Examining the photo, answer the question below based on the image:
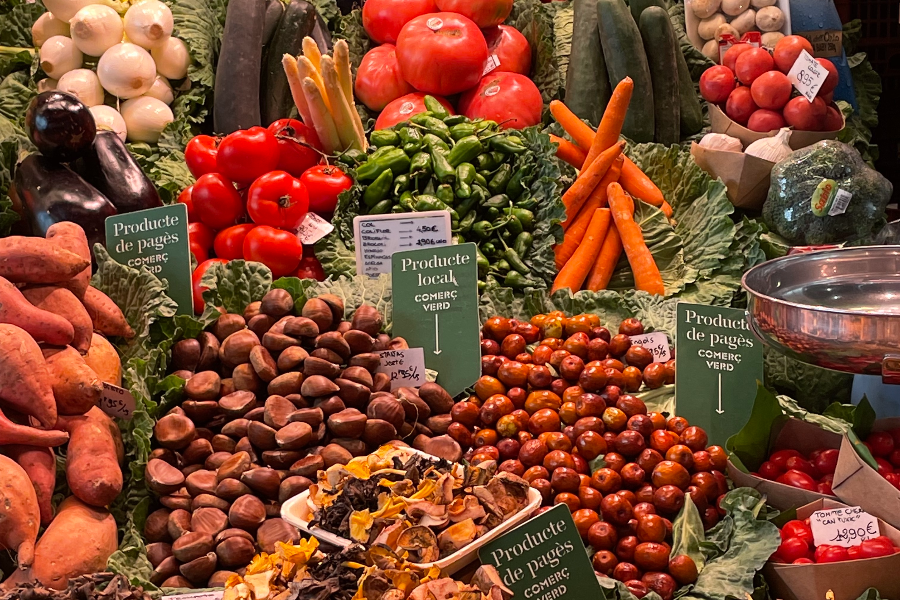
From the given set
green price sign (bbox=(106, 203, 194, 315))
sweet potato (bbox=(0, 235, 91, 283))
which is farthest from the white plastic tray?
green price sign (bbox=(106, 203, 194, 315))

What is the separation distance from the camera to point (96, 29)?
12.3 feet

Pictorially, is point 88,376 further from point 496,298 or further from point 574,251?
point 574,251

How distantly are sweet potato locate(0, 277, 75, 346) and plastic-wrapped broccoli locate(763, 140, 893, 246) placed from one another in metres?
2.56

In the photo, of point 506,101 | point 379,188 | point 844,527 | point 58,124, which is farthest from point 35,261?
point 506,101

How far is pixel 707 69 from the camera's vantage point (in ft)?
13.3

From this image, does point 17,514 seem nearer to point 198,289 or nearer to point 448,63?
point 198,289

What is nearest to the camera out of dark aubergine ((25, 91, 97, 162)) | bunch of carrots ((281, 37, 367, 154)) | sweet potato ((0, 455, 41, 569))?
sweet potato ((0, 455, 41, 569))

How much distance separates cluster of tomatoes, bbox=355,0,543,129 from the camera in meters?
3.88

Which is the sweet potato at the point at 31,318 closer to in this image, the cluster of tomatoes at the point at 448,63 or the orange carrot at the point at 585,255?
the orange carrot at the point at 585,255

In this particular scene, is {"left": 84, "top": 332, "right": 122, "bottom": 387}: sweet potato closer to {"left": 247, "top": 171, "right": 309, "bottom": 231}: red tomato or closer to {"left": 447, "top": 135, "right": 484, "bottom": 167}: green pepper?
{"left": 247, "top": 171, "right": 309, "bottom": 231}: red tomato

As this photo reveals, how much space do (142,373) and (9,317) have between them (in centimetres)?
38

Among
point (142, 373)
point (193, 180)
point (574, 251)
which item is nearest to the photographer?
point (142, 373)

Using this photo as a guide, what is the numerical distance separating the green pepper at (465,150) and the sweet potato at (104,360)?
5.12 feet

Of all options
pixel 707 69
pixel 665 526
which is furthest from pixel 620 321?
pixel 707 69
